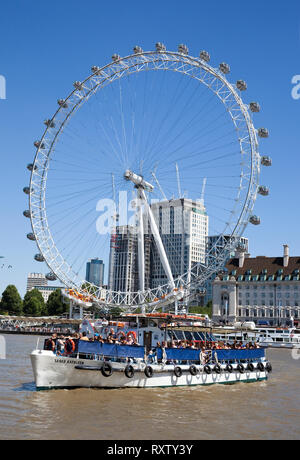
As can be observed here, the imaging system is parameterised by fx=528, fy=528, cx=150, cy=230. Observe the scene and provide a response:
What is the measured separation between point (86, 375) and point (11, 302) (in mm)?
136537

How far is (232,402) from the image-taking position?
3275 centimetres

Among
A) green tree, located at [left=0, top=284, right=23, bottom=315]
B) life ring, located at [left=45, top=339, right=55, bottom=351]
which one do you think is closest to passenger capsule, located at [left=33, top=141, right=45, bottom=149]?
life ring, located at [left=45, top=339, right=55, bottom=351]

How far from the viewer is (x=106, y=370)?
33531 mm

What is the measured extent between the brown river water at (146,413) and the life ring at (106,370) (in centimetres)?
102

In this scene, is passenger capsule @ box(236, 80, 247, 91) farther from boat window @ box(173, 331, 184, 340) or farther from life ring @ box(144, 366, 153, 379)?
life ring @ box(144, 366, 153, 379)

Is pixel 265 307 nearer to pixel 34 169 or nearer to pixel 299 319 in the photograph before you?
pixel 299 319

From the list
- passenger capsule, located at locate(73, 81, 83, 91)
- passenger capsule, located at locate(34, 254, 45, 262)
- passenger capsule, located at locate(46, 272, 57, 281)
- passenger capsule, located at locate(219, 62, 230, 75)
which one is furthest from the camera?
passenger capsule, located at locate(46, 272, 57, 281)

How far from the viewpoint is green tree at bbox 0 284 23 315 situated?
6431 inches

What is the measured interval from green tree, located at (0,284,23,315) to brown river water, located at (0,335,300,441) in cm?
12960

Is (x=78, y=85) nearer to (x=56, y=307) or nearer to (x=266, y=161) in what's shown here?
(x=266, y=161)

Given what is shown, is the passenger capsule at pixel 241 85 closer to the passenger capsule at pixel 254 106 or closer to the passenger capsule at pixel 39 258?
the passenger capsule at pixel 254 106

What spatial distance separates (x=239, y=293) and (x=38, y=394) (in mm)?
119228

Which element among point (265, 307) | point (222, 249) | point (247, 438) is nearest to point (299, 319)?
point (265, 307)

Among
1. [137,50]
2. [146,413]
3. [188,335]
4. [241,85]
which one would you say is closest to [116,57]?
[137,50]
